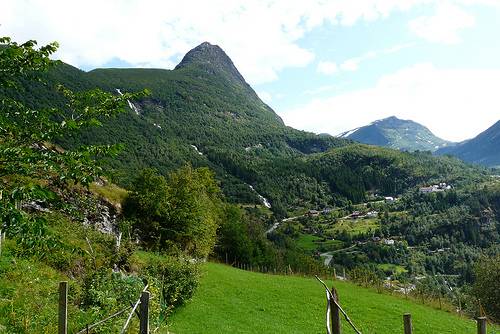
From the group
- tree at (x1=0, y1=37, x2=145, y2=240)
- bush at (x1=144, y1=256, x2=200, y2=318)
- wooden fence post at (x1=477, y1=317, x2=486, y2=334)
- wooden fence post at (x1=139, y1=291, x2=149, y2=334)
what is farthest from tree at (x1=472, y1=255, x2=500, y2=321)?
tree at (x1=0, y1=37, x2=145, y2=240)

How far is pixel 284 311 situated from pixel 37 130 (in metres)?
31.1

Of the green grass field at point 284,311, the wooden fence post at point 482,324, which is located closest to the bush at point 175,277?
the green grass field at point 284,311

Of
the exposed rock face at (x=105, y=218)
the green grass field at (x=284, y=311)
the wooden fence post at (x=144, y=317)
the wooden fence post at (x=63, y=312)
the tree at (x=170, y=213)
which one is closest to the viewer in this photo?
the wooden fence post at (x=144, y=317)

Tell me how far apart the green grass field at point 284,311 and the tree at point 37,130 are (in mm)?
20162

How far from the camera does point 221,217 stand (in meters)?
89.6

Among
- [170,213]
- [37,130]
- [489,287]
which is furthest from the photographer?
[489,287]

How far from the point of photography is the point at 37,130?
35.3ft

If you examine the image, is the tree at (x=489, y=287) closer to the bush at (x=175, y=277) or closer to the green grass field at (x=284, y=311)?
the green grass field at (x=284, y=311)

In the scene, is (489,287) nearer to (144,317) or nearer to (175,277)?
(175,277)

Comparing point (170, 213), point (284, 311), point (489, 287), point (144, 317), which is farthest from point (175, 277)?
point (489, 287)

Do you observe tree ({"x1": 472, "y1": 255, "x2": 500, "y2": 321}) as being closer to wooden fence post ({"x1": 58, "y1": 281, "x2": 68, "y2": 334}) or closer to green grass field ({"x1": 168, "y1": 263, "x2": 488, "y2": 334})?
green grass field ({"x1": 168, "y1": 263, "x2": 488, "y2": 334})

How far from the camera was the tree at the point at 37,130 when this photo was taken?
29.6 ft

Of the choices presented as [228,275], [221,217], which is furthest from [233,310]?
[221,217]

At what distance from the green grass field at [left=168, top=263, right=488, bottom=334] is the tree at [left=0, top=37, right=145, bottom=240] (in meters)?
20.2
